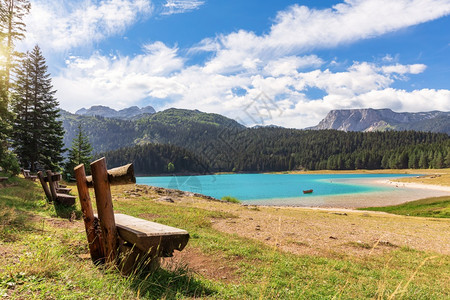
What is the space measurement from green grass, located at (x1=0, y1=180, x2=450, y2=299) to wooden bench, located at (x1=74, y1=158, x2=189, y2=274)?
0.29 meters

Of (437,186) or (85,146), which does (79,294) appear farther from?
(437,186)

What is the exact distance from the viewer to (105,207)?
470 cm

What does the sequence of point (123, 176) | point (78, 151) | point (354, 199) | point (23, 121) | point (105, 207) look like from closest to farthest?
point (123, 176), point (105, 207), point (23, 121), point (78, 151), point (354, 199)

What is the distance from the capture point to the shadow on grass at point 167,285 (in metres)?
4.17

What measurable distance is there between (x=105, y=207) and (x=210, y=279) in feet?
9.35

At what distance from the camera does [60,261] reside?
454cm

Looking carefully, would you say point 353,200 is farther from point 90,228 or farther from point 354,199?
point 90,228

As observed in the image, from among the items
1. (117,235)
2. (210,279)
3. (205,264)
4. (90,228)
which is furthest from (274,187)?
(117,235)

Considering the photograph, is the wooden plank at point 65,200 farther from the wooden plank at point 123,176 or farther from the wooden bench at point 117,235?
the wooden plank at point 123,176

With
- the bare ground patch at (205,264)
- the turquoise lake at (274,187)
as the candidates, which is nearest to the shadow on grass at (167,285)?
the bare ground patch at (205,264)

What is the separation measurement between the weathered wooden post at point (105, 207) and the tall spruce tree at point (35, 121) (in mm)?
40330

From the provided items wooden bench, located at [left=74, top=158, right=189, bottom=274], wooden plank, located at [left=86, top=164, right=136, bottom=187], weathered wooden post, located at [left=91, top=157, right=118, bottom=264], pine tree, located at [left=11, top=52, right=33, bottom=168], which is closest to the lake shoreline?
pine tree, located at [left=11, top=52, right=33, bottom=168]

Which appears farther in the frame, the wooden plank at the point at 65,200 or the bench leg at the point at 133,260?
the wooden plank at the point at 65,200

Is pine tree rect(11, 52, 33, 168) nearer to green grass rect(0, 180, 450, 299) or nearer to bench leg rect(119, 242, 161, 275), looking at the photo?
green grass rect(0, 180, 450, 299)
